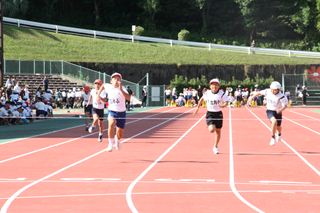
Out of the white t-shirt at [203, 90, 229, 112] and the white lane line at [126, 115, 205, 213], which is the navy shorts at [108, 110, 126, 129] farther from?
the white t-shirt at [203, 90, 229, 112]

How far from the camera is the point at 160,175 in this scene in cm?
1402

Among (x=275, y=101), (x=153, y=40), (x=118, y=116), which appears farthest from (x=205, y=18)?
(x=118, y=116)

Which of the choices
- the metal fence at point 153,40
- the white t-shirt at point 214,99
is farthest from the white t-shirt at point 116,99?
the metal fence at point 153,40

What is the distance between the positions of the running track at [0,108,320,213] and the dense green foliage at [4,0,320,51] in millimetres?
64850

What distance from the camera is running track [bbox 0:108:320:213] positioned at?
10.5 metres

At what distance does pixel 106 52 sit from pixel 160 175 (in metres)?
58.8

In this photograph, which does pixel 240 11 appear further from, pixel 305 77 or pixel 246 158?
pixel 246 158

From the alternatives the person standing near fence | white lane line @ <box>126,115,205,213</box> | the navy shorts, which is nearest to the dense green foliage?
the person standing near fence

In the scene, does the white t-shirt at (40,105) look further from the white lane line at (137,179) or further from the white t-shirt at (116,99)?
the white t-shirt at (116,99)

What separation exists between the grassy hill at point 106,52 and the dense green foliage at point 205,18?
1021cm

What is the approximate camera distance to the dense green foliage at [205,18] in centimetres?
8731

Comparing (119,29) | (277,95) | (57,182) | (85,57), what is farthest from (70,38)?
(57,182)

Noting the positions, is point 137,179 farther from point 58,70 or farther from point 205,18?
point 205,18

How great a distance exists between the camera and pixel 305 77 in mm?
67125
